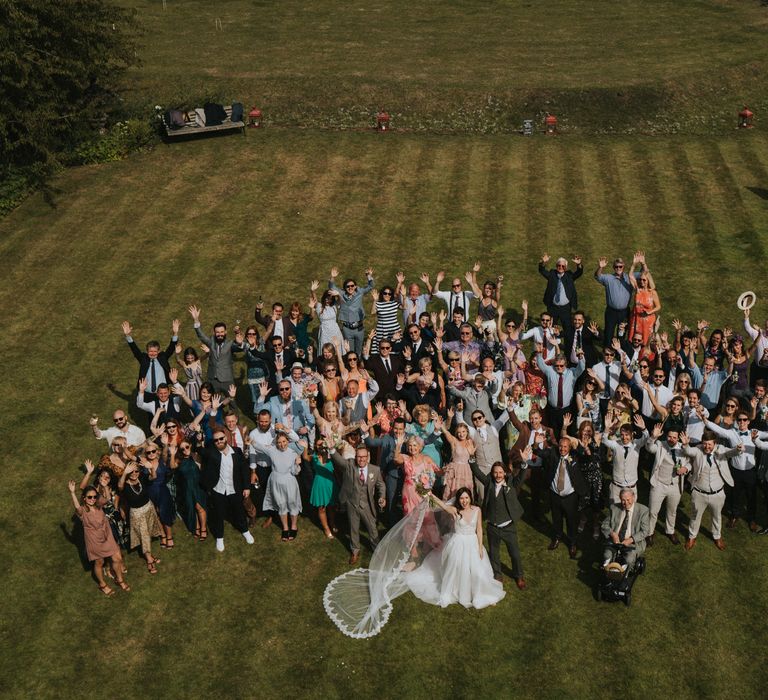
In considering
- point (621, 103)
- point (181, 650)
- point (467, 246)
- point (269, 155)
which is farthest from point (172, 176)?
point (181, 650)

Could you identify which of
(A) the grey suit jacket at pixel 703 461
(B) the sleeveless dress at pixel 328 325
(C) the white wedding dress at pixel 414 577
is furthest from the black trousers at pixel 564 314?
(C) the white wedding dress at pixel 414 577

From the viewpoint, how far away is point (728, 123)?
3338 cm

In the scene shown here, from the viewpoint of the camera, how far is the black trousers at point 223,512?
15.4m

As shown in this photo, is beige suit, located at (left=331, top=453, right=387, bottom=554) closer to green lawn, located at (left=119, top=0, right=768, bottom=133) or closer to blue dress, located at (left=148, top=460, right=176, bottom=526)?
blue dress, located at (left=148, top=460, right=176, bottom=526)

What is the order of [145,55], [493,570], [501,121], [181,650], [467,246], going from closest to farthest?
[181,650]
[493,570]
[467,246]
[501,121]
[145,55]

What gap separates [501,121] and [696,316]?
14.1 m

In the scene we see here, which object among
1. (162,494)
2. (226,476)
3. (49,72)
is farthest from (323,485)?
(49,72)

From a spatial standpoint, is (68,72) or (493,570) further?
(68,72)

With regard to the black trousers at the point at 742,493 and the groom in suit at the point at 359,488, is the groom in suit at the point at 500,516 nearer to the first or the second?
the groom in suit at the point at 359,488

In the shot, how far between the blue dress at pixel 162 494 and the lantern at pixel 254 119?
21.2 meters

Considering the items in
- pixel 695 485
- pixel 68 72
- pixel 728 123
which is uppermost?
pixel 68 72

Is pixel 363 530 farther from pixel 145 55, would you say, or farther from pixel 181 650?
pixel 145 55

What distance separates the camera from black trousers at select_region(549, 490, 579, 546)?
588 inches

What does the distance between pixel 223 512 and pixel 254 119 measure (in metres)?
21.6
